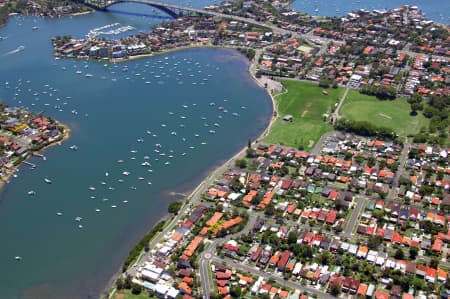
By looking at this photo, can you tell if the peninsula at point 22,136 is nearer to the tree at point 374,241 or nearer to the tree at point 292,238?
the tree at point 292,238

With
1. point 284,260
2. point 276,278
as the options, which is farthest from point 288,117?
point 276,278

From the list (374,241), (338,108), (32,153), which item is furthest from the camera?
(338,108)

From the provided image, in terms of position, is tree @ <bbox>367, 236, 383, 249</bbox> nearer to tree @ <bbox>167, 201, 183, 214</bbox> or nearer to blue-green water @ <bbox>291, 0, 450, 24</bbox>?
tree @ <bbox>167, 201, 183, 214</bbox>

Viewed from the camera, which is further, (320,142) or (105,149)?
(105,149)

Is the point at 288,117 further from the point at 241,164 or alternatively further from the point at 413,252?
the point at 413,252

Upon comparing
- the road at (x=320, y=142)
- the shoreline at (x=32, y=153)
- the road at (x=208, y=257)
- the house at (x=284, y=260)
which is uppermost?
the road at (x=320, y=142)

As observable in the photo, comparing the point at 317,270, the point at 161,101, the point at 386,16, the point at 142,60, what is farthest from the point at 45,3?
the point at 317,270

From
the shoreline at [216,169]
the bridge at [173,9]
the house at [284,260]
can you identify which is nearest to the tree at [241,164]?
the shoreline at [216,169]

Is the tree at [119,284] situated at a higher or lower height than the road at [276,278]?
lower
